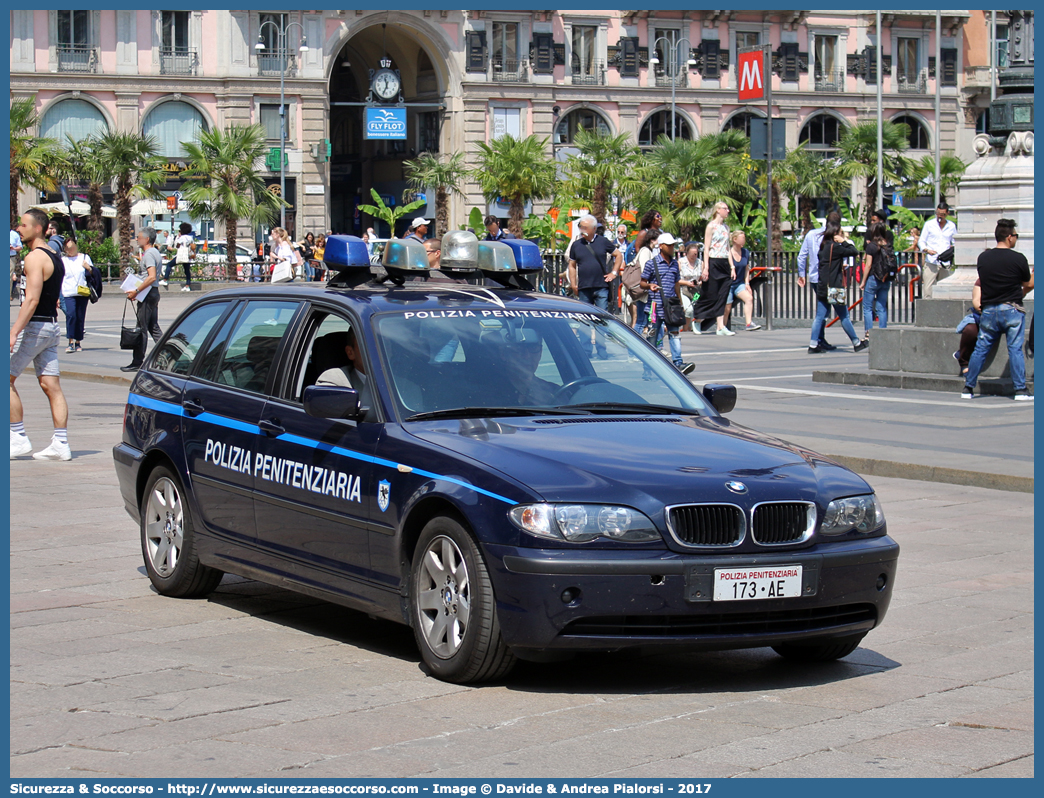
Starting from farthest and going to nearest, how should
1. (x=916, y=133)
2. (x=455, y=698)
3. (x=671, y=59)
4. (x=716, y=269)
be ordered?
(x=916, y=133)
(x=671, y=59)
(x=716, y=269)
(x=455, y=698)

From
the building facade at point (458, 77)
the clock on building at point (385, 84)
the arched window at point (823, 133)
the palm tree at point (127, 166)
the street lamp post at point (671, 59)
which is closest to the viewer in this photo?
the palm tree at point (127, 166)

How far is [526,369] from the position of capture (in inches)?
264

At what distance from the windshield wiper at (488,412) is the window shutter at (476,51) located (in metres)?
65.0

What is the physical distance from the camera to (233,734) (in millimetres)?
5102

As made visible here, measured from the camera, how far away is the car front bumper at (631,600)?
5.46 metres

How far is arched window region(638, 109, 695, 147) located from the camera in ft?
238

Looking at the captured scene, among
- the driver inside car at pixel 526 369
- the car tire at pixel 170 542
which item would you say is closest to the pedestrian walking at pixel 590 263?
the car tire at pixel 170 542

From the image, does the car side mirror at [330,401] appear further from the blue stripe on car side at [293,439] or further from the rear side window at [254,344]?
the rear side window at [254,344]

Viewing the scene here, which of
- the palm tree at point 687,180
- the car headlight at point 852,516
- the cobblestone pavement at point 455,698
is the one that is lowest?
the cobblestone pavement at point 455,698

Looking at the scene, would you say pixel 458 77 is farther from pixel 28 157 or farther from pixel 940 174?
pixel 28 157

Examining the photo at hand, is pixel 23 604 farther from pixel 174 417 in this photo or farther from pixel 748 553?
pixel 748 553

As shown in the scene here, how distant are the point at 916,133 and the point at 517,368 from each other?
74.7m

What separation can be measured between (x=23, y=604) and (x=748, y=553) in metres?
3.58

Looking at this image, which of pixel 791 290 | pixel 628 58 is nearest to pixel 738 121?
pixel 628 58
